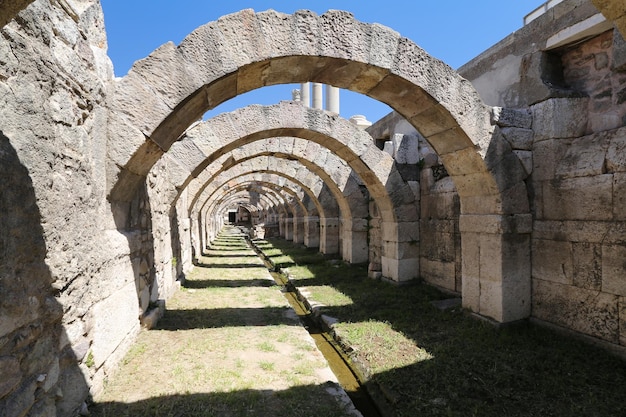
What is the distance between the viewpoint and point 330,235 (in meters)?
11.3

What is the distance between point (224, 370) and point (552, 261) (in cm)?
350

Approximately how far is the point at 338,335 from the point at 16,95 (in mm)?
3559

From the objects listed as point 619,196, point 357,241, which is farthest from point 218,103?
point 357,241

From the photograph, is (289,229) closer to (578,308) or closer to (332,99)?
(332,99)

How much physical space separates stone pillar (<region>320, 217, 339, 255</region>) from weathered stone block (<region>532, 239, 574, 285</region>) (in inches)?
297

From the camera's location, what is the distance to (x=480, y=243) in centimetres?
420

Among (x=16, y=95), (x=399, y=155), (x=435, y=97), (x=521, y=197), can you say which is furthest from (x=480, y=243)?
(x=16, y=95)

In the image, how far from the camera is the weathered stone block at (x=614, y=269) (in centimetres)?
310

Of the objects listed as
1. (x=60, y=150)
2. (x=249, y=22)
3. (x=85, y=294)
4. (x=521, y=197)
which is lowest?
(x=85, y=294)

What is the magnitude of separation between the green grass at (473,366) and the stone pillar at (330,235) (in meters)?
6.27

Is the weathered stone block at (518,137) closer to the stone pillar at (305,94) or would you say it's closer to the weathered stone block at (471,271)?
the weathered stone block at (471,271)

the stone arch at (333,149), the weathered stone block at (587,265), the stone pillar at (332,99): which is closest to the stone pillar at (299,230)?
the stone pillar at (332,99)

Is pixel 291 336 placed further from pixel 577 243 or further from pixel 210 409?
pixel 577 243

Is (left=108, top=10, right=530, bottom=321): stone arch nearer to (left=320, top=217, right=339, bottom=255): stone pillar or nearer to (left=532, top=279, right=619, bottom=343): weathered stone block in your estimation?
(left=532, top=279, right=619, bottom=343): weathered stone block
